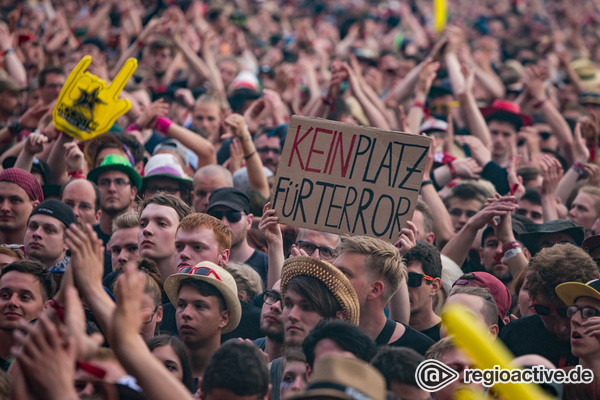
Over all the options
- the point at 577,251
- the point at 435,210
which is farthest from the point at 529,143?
the point at 577,251

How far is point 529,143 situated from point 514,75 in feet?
14.4

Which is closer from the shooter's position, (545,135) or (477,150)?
(477,150)

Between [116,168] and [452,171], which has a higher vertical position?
[452,171]

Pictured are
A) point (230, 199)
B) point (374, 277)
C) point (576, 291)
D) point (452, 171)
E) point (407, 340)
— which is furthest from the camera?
point (452, 171)

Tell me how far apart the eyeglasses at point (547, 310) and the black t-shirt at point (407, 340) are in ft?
2.39

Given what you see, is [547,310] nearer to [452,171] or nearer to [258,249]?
[258,249]

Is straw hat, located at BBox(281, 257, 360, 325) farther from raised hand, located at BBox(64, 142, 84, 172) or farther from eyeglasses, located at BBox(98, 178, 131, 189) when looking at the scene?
raised hand, located at BBox(64, 142, 84, 172)

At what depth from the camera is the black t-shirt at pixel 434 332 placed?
5691mm

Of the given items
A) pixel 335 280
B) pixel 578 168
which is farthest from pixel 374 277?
pixel 578 168

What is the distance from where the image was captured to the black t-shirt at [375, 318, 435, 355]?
16.7 feet

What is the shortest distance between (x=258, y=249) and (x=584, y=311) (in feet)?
11.4

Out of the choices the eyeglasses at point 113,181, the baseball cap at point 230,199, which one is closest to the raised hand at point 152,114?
the eyeglasses at point 113,181

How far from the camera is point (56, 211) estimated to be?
6609 millimetres

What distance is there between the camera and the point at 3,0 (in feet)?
52.5
